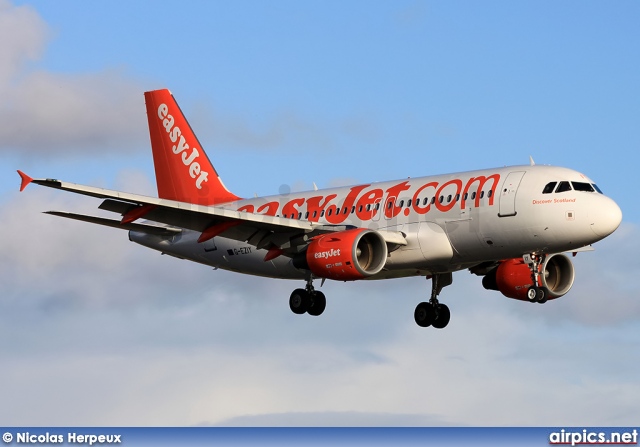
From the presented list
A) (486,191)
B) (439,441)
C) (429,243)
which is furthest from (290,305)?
(439,441)

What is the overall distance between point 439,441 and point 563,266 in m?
15.7

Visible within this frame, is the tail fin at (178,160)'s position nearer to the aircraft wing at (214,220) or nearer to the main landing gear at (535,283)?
the aircraft wing at (214,220)

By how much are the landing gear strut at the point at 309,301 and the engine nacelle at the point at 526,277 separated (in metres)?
7.37

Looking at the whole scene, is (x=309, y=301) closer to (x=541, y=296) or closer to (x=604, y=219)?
(x=541, y=296)

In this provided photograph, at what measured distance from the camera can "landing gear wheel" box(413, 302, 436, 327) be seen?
47.8m

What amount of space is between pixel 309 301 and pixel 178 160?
1195 centimetres

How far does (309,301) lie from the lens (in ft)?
148

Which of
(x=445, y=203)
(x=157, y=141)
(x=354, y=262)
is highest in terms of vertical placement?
(x=157, y=141)

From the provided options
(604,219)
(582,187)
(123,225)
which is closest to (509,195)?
(582,187)

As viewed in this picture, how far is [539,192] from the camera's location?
3922 centimetres

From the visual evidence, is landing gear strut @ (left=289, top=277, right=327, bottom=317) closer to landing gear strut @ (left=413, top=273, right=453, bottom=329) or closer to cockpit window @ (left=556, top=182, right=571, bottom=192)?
landing gear strut @ (left=413, top=273, right=453, bottom=329)

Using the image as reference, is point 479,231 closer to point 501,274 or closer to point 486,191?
point 486,191

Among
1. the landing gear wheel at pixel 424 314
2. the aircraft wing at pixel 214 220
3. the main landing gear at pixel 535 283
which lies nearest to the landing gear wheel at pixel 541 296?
the main landing gear at pixel 535 283

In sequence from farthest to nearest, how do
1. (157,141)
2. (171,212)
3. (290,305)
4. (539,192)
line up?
(157,141), (290,305), (171,212), (539,192)
